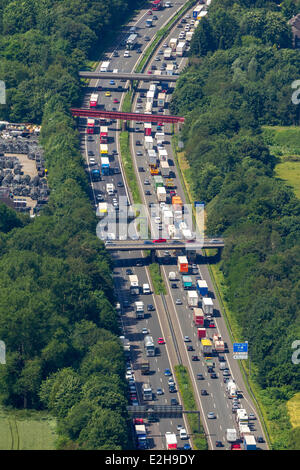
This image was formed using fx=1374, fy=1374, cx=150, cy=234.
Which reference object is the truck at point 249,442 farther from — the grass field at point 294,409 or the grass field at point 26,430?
the grass field at point 26,430

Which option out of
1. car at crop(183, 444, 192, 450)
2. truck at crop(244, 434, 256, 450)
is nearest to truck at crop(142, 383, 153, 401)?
car at crop(183, 444, 192, 450)

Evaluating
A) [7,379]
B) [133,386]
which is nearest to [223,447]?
[133,386]

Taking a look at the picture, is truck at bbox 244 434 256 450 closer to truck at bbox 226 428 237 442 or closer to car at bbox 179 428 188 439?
truck at bbox 226 428 237 442

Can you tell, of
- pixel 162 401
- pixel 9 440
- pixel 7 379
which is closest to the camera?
pixel 9 440

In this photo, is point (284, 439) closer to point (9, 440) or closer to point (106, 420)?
point (106, 420)

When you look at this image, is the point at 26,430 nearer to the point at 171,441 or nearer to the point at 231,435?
the point at 171,441
